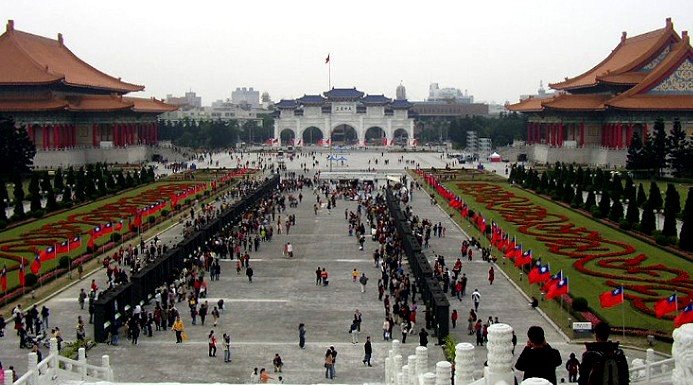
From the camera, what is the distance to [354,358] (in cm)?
2383

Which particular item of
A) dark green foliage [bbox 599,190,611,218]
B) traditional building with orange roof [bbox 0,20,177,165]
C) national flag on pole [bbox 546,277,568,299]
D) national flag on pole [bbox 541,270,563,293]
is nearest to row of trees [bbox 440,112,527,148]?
traditional building with orange roof [bbox 0,20,177,165]

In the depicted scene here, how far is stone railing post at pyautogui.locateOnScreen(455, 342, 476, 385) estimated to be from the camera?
10.8 meters

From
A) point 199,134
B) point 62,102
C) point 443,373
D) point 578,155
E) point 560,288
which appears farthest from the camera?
point 199,134

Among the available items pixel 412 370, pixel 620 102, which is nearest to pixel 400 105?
pixel 620 102

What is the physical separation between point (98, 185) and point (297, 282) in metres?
34.7

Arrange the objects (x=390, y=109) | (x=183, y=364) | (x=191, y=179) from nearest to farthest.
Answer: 1. (x=183, y=364)
2. (x=191, y=179)
3. (x=390, y=109)

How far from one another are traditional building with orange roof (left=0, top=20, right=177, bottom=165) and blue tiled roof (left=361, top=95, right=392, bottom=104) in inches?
2243

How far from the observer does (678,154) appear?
2749 inches

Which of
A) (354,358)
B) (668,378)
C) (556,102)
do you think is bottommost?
(354,358)

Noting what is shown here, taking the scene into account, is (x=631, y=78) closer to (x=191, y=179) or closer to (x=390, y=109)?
(x=191, y=179)

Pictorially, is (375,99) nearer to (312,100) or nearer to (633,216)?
(312,100)

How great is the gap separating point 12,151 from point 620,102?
55.0 m

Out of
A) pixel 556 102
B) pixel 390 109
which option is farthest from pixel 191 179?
pixel 390 109

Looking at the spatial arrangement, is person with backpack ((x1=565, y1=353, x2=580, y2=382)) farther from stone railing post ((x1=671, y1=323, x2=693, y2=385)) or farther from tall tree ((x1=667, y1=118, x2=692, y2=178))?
tall tree ((x1=667, y1=118, x2=692, y2=178))
